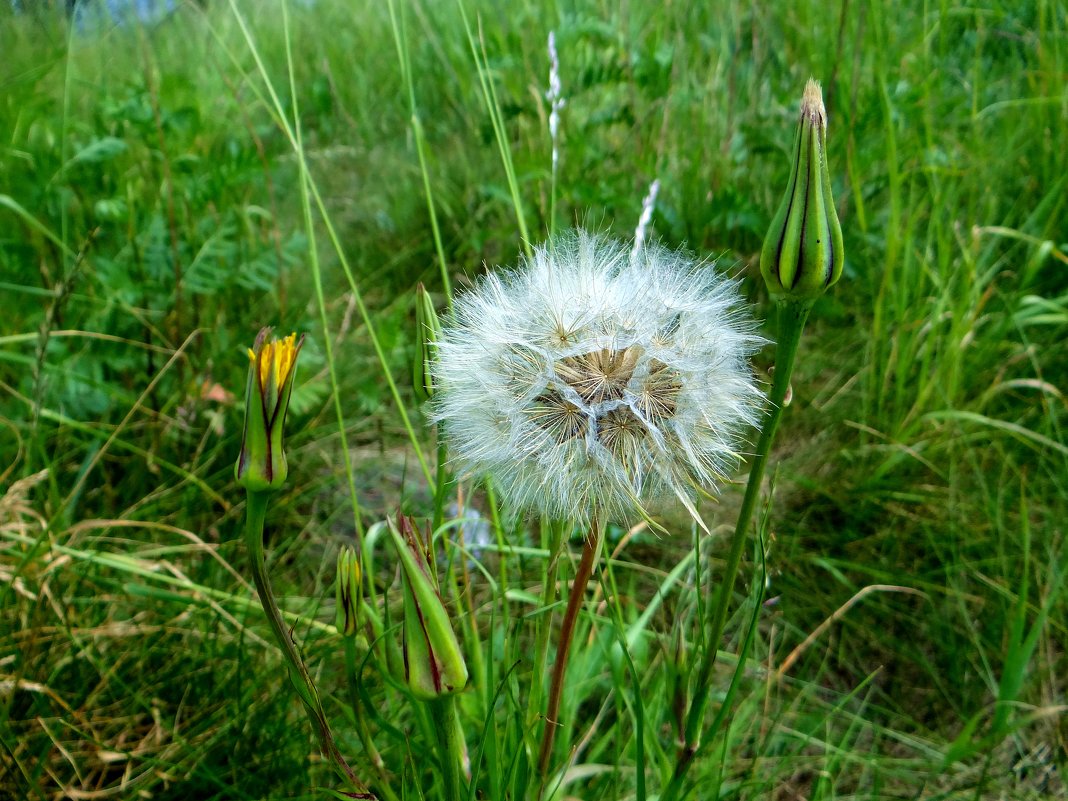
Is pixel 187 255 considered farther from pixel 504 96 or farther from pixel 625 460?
pixel 625 460

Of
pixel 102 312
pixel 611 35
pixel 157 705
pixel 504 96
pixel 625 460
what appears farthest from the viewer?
pixel 504 96

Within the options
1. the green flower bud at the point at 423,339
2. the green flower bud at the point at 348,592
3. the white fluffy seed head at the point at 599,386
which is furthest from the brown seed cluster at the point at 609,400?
the green flower bud at the point at 348,592

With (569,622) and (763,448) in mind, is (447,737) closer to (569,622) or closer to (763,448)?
(569,622)

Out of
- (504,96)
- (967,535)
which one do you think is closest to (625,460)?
(967,535)

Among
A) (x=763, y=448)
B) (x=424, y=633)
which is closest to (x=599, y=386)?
(x=763, y=448)

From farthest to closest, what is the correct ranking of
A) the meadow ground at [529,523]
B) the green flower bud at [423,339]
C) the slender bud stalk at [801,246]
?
the meadow ground at [529,523] < the green flower bud at [423,339] < the slender bud stalk at [801,246]

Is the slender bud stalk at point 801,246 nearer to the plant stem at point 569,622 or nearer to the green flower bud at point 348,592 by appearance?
the plant stem at point 569,622
